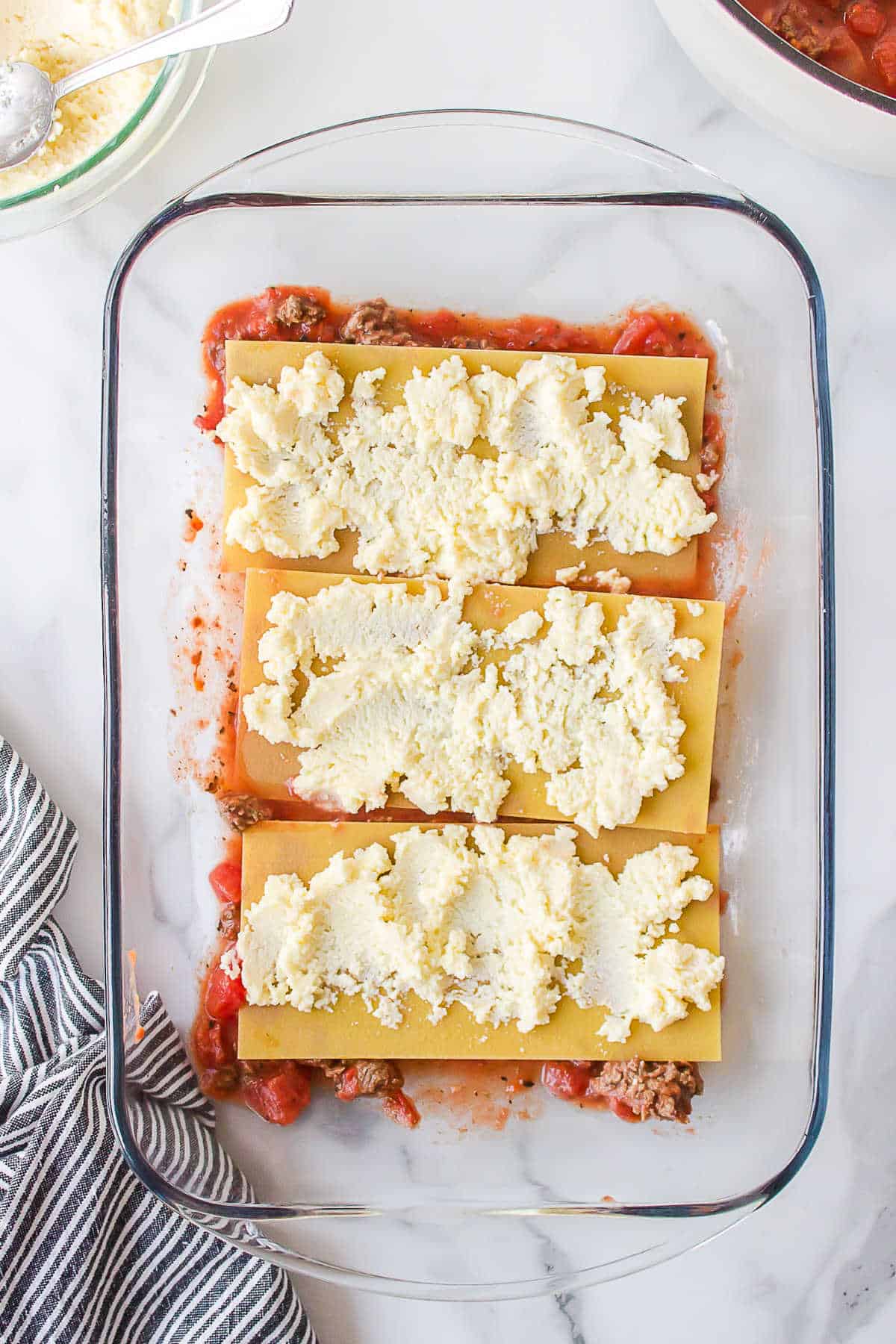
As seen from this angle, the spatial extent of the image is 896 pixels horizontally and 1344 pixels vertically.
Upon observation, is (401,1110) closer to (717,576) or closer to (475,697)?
(475,697)

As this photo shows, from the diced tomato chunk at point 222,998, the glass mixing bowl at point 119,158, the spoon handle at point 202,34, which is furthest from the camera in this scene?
the diced tomato chunk at point 222,998

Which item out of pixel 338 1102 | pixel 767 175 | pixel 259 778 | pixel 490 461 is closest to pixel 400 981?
pixel 338 1102

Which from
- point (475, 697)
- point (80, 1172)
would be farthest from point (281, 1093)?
point (475, 697)

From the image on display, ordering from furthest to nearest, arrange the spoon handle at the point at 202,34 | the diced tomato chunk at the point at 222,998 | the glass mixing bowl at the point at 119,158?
the diced tomato chunk at the point at 222,998
the glass mixing bowl at the point at 119,158
the spoon handle at the point at 202,34

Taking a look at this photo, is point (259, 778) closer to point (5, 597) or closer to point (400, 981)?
point (400, 981)

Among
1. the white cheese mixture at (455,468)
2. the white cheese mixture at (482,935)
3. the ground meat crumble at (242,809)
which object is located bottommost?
the white cheese mixture at (482,935)

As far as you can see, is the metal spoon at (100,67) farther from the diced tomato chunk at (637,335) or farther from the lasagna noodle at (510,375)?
the diced tomato chunk at (637,335)

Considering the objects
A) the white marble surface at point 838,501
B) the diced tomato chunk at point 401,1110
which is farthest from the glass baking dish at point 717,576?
the white marble surface at point 838,501
